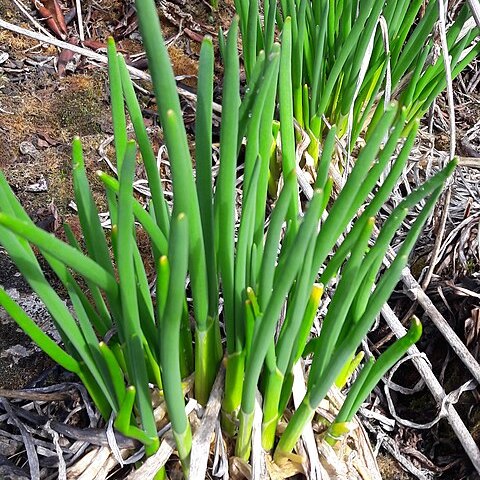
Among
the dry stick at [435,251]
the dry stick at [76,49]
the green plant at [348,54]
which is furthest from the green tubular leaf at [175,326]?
the dry stick at [76,49]

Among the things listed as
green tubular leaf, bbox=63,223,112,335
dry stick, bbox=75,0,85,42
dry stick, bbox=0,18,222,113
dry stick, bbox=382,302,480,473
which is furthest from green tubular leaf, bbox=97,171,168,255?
dry stick, bbox=75,0,85,42

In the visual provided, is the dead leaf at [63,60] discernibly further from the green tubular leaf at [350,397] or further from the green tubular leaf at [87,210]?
the green tubular leaf at [350,397]

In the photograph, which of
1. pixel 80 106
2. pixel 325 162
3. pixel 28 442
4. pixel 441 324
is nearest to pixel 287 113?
pixel 325 162

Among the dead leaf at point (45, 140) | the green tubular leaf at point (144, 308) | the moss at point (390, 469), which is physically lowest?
the moss at point (390, 469)

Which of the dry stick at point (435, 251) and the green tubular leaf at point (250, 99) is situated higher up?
the green tubular leaf at point (250, 99)

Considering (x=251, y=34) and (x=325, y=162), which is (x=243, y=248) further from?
(x=251, y=34)

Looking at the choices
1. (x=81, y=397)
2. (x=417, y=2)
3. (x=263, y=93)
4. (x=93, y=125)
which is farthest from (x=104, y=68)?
(x=263, y=93)
